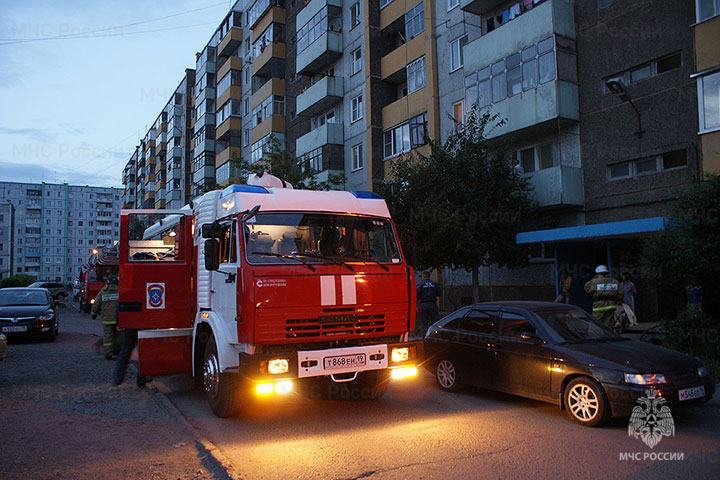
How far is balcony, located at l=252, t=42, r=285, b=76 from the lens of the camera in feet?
125

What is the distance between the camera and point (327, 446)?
5500mm

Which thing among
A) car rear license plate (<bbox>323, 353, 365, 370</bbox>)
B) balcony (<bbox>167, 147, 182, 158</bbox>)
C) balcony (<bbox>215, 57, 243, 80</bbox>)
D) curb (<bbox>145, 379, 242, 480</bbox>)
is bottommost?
curb (<bbox>145, 379, 242, 480</bbox>)

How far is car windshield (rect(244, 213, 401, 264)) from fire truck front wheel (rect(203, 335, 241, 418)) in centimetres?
145

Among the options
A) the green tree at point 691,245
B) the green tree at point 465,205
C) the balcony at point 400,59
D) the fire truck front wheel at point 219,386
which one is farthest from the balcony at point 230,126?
the fire truck front wheel at point 219,386

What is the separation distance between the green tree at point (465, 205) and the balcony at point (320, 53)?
14942 mm

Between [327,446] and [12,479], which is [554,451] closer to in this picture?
[327,446]

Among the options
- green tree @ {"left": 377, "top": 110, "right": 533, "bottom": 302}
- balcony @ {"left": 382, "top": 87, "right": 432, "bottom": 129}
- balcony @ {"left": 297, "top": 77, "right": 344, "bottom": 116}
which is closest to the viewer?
green tree @ {"left": 377, "top": 110, "right": 533, "bottom": 302}

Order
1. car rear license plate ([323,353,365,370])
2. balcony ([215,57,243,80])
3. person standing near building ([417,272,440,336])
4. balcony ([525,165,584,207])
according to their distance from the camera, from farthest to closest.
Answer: balcony ([215,57,243,80])
balcony ([525,165,584,207])
person standing near building ([417,272,440,336])
car rear license plate ([323,353,365,370])

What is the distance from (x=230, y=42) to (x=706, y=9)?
38.8m

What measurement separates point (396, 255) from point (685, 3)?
1376 cm

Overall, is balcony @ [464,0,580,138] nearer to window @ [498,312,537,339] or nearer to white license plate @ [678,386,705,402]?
window @ [498,312,537,339]

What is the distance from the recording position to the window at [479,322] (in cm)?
773

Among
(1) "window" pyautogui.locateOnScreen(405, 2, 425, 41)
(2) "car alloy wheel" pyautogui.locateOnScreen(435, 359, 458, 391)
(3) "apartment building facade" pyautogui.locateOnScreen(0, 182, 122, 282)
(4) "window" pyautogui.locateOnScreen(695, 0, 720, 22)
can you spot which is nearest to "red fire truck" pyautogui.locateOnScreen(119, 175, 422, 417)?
(2) "car alloy wheel" pyautogui.locateOnScreen(435, 359, 458, 391)

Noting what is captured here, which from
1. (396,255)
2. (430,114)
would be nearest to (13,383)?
(396,255)
